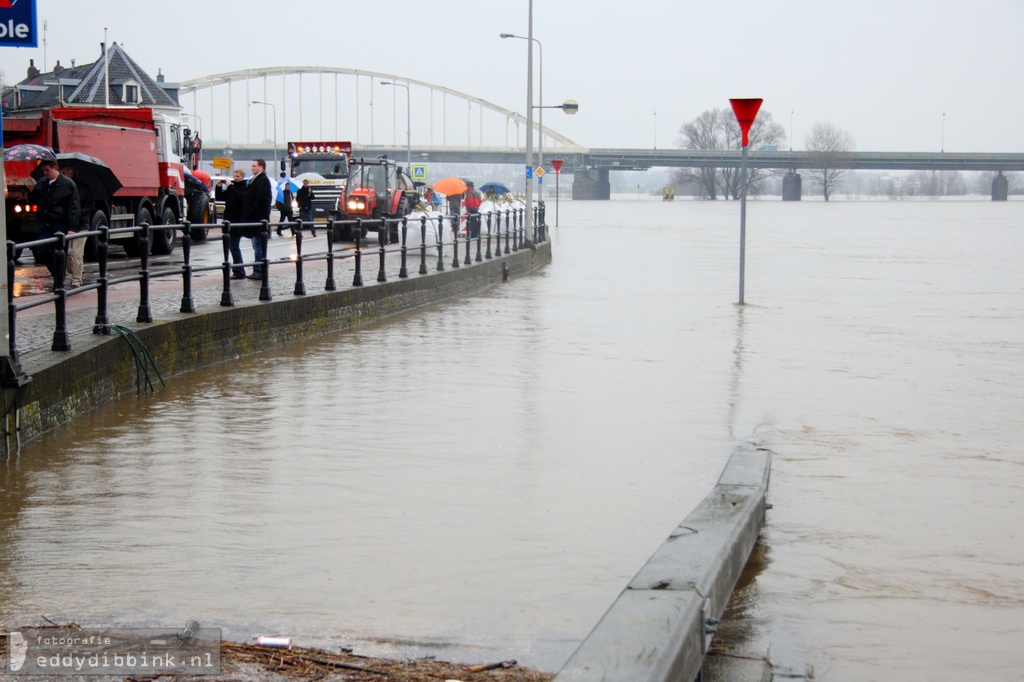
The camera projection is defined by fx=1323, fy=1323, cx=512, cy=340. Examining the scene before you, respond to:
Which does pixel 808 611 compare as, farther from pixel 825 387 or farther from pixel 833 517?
pixel 825 387

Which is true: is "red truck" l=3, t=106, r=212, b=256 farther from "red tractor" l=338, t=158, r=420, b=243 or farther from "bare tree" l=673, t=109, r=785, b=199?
"bare tree" l=673, t=109, r=785, b=199

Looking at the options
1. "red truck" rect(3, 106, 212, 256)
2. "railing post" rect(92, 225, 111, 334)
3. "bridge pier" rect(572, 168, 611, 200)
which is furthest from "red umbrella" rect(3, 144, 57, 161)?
"bridge pier" rect(572, 168, 611, 200)

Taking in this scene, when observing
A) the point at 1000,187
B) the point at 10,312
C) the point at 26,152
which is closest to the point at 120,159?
the point at 26,152

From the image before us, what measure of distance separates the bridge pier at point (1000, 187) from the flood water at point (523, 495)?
168 m

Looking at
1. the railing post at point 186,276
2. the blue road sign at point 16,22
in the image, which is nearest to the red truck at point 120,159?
the railing post at point 186,276

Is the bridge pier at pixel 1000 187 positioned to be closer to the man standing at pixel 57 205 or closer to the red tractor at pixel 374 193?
the red tractor at pixel 374 193

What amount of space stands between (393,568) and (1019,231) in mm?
63254

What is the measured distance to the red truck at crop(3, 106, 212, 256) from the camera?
21906 mm

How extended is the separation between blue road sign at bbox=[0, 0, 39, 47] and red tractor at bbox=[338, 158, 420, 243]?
85.1ft

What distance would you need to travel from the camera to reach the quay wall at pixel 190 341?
8.87 meters

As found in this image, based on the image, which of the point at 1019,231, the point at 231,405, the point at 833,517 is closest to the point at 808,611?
the point at 833,517

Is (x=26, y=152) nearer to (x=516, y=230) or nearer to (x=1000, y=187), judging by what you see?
(x=516, y=230)

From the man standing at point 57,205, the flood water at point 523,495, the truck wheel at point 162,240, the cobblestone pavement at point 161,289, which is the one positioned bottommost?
the flood water at point 523,495

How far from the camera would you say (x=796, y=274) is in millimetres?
30109
